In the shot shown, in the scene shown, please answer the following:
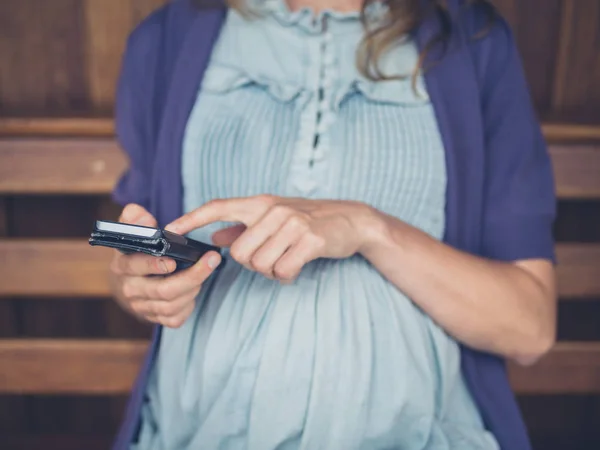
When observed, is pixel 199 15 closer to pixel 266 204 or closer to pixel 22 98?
pixel 266 204

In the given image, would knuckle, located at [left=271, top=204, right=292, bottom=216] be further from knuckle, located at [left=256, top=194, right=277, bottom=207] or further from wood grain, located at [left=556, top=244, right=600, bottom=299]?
wood grain, located at [left=556, top=244, right=600, bottom=299]

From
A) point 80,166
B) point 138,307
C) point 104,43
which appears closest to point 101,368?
point 80,166

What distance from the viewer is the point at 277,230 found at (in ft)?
2.19

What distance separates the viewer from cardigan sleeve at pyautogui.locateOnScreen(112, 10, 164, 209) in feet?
3.04

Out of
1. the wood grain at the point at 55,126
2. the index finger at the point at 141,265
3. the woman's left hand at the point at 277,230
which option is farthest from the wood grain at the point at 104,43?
the woman's left hand at the point at 277,230

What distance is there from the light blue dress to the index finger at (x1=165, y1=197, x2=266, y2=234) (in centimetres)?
12

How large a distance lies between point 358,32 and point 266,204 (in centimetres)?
33

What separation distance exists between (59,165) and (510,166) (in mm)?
748

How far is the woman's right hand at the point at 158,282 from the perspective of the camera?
0.70m

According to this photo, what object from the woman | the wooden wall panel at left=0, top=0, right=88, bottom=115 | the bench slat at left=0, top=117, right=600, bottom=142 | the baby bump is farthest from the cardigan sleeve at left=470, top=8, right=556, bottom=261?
the wooden wall panel at left=0, top=0, right=88, bottom=115

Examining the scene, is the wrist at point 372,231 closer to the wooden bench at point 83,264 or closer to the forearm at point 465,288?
the forearm at point 465,288

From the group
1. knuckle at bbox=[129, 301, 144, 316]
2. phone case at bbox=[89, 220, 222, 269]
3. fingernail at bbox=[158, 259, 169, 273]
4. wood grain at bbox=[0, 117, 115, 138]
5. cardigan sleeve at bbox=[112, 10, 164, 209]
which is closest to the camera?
phone case at bbox=[89, 220, 222, 269]

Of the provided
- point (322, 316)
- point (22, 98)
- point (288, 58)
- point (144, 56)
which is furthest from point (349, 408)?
point (22, 98)

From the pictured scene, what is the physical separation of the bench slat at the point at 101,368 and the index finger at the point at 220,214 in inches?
23.3
